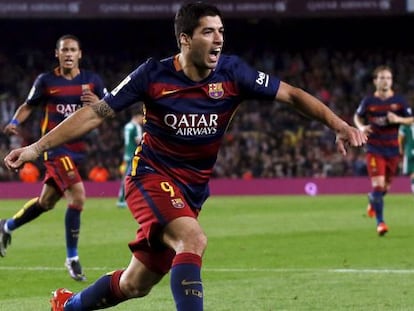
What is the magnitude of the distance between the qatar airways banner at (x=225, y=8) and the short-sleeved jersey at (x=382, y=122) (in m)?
15.0

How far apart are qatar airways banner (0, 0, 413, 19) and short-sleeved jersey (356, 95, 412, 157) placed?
15014mm

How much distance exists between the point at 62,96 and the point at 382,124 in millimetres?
6959

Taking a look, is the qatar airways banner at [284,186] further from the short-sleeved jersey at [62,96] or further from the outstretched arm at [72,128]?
the outstretched arm at [72,128]

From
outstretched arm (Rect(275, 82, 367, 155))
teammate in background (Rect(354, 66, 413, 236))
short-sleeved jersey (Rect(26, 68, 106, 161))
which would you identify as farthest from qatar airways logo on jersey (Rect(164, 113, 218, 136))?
teammate in background (Rect(354, 66, 413, 236))

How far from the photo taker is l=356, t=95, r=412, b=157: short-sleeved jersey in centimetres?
1772

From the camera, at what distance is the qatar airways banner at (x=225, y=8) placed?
1288 inches

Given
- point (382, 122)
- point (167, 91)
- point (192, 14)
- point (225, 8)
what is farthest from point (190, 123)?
point (225, 8)

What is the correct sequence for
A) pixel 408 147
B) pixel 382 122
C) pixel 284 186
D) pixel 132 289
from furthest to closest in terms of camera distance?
pixel 284 186, pixel 408 147, pixel 382 122, pixel 132 289

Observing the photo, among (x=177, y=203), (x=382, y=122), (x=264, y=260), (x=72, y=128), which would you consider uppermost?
(x=72, y=128)

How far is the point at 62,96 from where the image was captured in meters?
12.5

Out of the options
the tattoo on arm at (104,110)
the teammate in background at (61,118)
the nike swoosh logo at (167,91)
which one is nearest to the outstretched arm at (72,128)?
the tattoo on arm at (104,110)

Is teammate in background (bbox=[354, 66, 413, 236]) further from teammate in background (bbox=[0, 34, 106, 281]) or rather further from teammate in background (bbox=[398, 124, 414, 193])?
teammate in background (bbox=[398, 124, 414, 193])

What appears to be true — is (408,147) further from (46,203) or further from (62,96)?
(46,203)

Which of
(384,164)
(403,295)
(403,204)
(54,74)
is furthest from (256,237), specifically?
(403,204)
